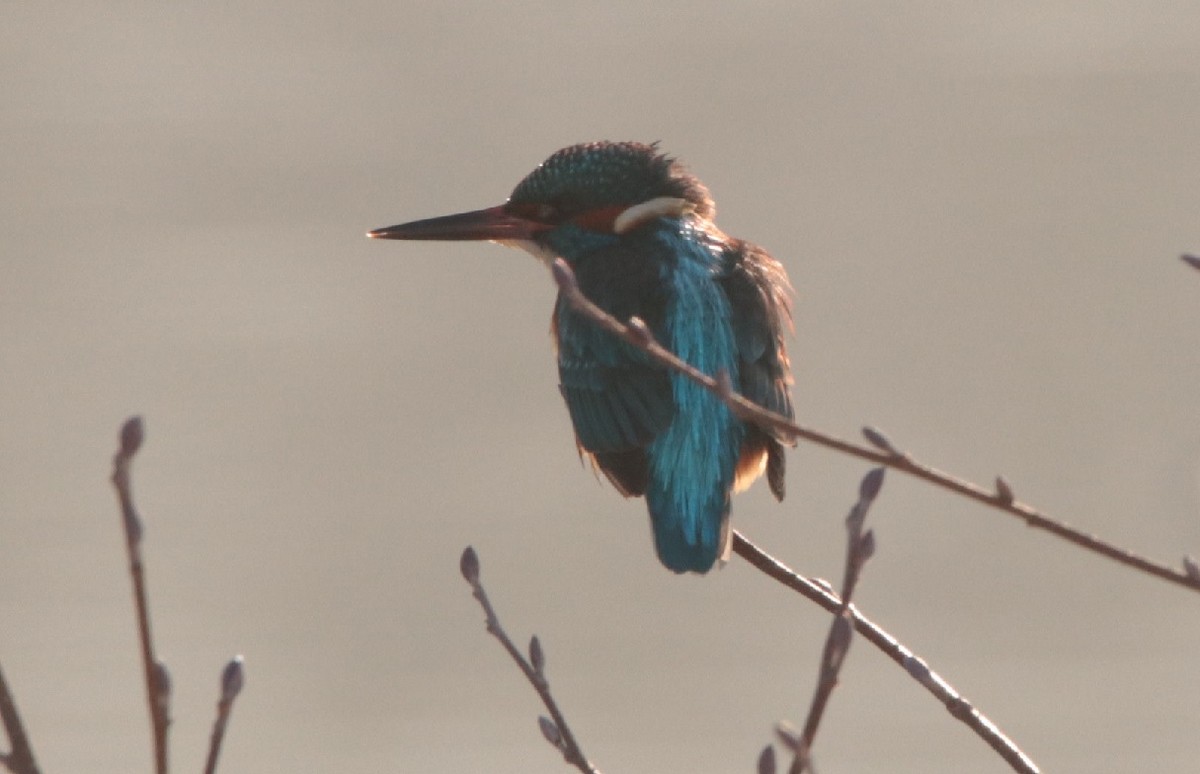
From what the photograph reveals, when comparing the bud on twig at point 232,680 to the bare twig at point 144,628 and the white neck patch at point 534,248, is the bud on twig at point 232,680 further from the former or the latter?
the white neck patch at point 534,248

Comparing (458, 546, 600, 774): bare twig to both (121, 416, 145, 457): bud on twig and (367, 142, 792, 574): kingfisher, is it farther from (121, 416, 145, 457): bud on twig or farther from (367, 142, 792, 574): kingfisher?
(367, 142, 792, 574): kingfisher

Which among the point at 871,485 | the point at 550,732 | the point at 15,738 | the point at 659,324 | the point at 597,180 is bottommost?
the point at 15,738

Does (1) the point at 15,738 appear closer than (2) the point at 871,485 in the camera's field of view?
Yes

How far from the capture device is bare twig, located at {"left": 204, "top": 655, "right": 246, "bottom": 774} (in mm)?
974

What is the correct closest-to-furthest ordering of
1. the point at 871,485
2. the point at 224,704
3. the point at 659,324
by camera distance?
the point at 224,704
the point at 871,485
the point at 659,324

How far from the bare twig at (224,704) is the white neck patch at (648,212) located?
1897 millimetres

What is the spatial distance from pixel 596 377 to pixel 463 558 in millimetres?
1001

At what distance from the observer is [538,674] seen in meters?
1.45

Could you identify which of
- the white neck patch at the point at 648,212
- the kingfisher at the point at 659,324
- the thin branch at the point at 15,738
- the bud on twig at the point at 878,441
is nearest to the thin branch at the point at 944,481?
the bud on twig at the point at 878,441

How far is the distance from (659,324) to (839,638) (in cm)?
155

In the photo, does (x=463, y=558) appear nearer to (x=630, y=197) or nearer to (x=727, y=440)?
(x=727, y=440)

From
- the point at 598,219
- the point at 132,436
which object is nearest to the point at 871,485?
the point at 132,436

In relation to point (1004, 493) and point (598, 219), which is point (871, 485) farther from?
point (598, 219)

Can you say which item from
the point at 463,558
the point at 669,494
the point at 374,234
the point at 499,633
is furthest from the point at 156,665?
the point at 374,234
